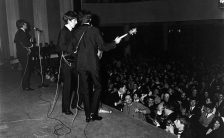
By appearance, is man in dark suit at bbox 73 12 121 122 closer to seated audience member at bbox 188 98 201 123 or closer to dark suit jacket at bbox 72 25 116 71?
dark suit jacket at bbox 72 25 116 71

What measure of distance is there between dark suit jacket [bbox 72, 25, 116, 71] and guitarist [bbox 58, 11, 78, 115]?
262 millimetres

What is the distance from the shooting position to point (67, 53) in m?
4.09

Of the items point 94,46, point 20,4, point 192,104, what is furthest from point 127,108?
point 20,4

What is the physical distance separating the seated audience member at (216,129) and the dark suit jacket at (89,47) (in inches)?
94.0

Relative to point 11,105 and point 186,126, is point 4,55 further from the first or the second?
point 186,126

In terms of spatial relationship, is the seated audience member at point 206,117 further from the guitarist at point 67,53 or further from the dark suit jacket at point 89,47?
the dark suit jacket at point 89,47

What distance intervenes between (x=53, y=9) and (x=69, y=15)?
9.48 metres

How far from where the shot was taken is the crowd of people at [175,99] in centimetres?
526

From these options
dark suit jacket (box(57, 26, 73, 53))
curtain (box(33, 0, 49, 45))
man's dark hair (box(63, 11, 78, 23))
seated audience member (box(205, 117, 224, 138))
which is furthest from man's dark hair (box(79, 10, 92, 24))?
curtain (box(33, 0, 49, 45))

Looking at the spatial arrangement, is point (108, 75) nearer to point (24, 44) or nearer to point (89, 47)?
point (24, 44)

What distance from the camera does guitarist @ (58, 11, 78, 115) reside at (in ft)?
13.2

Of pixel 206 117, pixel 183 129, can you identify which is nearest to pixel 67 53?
pixel 183 129

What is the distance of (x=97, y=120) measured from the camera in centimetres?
404

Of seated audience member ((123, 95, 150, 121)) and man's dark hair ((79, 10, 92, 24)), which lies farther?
seated audience member ((123, 95, 150, 121))
